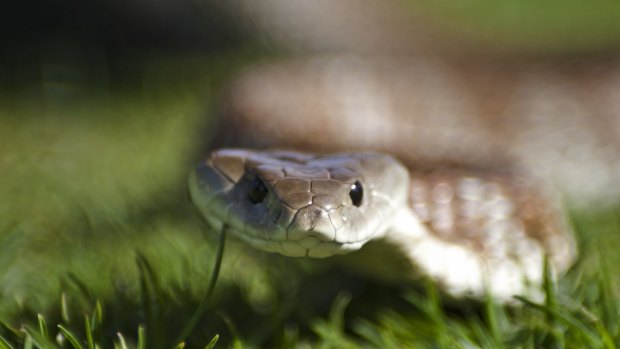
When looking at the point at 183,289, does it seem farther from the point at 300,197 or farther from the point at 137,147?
the point at 137,147

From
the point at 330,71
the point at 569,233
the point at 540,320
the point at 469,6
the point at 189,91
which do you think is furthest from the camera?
the point at 469,6

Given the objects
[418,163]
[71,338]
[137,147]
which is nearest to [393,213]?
[418,163]

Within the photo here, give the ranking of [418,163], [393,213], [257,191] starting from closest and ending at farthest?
1. [257,191]
2. [393,213]
3. [418,163]

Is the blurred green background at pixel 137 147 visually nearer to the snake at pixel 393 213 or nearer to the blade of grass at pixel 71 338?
the snake at pixel 393 213

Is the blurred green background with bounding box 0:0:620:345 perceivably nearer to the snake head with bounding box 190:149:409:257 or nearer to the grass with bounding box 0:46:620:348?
the grass with bounding box 0:46:620:348

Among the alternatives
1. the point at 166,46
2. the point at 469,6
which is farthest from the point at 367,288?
the point at 469,6

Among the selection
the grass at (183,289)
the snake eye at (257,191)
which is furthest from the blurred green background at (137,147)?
the snake eye at (257,191)

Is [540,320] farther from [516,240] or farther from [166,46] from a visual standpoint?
[166,46]
